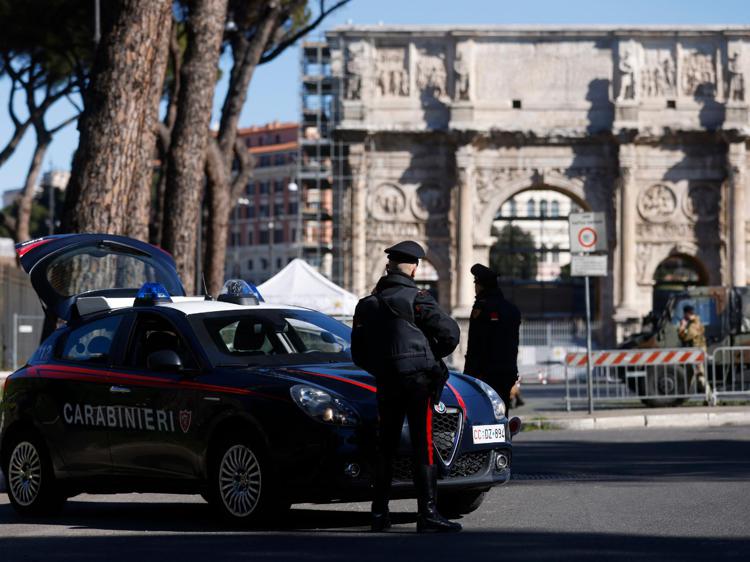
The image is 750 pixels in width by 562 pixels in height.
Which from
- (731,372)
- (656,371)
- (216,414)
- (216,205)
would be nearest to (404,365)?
(216,414)

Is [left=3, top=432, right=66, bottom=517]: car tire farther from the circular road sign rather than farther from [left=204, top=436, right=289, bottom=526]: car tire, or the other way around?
the circular road sign

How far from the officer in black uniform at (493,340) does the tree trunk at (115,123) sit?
5.55 metres

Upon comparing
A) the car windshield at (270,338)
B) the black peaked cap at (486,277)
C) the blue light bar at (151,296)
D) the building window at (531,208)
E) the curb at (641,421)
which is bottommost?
the curb at (641,421)

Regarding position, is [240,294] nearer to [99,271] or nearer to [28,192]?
[99,271]

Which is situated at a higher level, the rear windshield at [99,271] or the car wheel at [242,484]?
the rear windshield at [99,271]

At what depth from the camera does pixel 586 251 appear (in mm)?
20828

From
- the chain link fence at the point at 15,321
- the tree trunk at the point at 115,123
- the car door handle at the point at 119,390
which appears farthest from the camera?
the chain link fence at the point at 15,321

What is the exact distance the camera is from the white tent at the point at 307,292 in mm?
27297

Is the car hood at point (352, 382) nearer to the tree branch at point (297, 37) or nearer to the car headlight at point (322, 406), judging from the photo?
the car headlight at point (322, 406)

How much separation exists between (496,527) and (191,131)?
15.0 meters

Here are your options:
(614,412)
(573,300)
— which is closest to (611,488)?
(614,412)

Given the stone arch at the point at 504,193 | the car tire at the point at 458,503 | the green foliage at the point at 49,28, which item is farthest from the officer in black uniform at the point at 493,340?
the stone arch at the point at 504,193

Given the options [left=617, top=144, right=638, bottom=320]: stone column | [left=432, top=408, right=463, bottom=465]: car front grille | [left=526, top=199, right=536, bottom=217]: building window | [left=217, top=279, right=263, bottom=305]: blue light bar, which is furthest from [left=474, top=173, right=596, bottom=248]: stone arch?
[left=432, top=408, right=463, bottom=465]: car front grille

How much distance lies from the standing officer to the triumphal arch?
131ft
